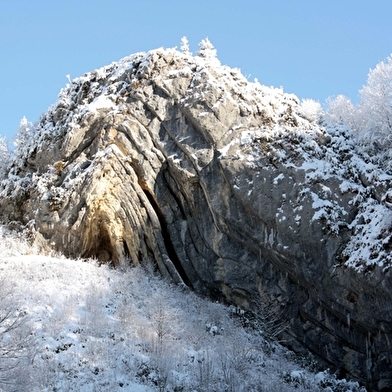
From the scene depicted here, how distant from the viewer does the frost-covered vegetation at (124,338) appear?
1534 cm

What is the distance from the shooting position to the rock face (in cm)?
2016

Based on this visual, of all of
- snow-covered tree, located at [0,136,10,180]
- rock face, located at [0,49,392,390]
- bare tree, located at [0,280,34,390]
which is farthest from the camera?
snow-covered tree, located at [0,136,10,180]

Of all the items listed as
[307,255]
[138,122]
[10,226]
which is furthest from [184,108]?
[10,226]

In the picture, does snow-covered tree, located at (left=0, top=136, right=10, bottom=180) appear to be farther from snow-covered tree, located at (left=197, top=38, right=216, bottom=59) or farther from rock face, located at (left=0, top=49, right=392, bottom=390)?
snow-covered tree, located at (left=197, top=38, right=216, bottom=59)

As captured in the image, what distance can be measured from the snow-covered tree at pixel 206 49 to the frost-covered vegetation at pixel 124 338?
1397 cm

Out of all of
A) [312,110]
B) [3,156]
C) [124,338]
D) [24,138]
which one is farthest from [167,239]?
[3,156]

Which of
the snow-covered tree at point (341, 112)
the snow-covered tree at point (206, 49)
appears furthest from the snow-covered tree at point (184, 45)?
the snow-covered tree at point (341, 112)

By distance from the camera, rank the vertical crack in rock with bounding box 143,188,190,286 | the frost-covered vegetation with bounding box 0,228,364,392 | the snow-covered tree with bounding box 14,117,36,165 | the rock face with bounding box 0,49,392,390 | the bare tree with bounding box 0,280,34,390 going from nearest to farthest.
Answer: the bare tree with bounding box 0,280,34,390, the frost-covered vegetation with bounding box 0,228,364,392, the rock face with bounding box 0,49,392,390, the vertical crack in rock with bounding box 143,188,190,286, the snow-covered tree with bounding box 14,117,36,165

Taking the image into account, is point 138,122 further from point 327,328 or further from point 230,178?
point 327,328

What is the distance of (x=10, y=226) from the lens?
2812 centimetres

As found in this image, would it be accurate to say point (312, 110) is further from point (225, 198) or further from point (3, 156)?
point (3, 156)

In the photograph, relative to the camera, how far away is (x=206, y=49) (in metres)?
32.4

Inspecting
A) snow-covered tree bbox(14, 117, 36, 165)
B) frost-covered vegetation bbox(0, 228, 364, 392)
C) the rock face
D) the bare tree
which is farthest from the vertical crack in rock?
snow-covered tree bbox(14, 117, 36, 165)

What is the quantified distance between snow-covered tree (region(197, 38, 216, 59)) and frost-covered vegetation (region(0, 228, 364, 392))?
1397 centimetres
